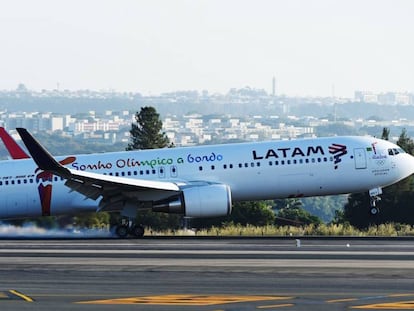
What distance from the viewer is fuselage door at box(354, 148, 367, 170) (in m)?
45.6

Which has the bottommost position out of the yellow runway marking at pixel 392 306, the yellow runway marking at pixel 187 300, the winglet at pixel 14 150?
the yellow runway marking at pixel 187 300

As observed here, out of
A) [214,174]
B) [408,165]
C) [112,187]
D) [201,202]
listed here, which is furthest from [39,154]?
→ [408,165]

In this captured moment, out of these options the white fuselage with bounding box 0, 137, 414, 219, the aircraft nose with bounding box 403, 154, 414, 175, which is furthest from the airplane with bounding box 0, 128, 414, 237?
the aircraft nose with bounding box 403, 154, 414, 175

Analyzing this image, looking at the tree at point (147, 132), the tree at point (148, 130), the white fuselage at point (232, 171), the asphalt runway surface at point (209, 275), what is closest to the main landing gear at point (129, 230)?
the white fuselage at point (232, 171)

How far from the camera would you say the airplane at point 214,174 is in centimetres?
4491

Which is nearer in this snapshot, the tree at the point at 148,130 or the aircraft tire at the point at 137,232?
the aircraft tire at the point at 137,232

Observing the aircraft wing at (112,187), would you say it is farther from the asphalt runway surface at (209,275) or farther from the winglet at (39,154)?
the asphalt runway surface at (209,275)

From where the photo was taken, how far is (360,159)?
4569 centimetres

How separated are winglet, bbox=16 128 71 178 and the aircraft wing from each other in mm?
39

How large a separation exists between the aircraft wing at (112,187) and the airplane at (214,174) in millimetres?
72

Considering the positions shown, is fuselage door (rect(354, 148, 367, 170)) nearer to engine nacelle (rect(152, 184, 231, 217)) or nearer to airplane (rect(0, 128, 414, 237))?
airplane (rect(0, 128, 414, 237))

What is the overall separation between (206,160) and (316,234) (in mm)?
5512

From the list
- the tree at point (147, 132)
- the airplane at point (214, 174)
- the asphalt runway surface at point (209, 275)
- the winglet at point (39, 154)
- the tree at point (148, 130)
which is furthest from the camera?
the tree at point (148, 130)

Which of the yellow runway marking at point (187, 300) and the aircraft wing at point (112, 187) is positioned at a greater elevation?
the aircraft wing at point (112, 187)
